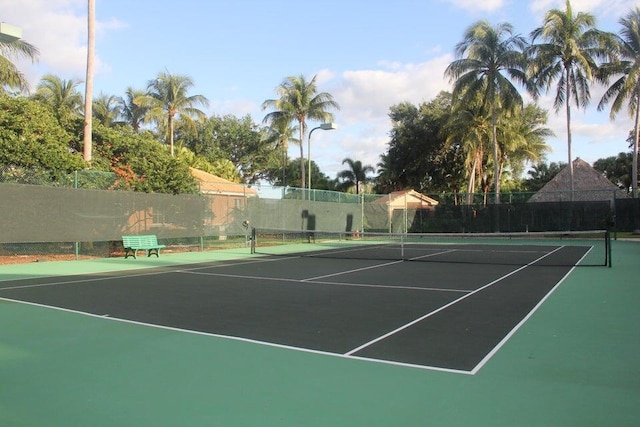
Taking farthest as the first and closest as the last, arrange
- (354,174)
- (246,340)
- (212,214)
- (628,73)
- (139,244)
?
1. (354,174)
2. (628,73)
3. (212,214)
4. (139,244)
5. (246,340)

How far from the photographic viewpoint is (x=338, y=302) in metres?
8.60

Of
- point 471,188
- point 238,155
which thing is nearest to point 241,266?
point 471,188

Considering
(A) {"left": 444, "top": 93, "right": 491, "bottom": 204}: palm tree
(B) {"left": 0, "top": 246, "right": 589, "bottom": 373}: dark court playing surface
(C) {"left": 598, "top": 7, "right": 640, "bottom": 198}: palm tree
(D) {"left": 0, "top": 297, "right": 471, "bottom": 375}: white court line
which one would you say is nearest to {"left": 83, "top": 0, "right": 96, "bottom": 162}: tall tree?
(B) {"left": 0, "top": 246, "right": 589, "bottom": 373}: dark court playing surface

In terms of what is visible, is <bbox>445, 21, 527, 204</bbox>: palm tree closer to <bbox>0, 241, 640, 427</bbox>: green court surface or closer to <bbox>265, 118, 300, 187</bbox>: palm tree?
<bbox>265, 118, 300, 187</bbox>: palm tree

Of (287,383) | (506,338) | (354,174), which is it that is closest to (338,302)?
(506,338)

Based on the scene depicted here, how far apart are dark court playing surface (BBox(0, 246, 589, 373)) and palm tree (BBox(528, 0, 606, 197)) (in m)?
22.1

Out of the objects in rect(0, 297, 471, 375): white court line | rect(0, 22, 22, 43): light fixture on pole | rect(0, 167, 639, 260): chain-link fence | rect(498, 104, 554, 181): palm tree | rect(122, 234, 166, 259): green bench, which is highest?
rect(498, 104, 554, 181): palm tree

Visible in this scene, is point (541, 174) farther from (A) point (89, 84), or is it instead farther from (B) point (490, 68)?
(A) point (89, 84)

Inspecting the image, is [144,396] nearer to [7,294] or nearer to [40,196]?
[7,294]

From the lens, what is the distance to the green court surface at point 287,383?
3643mm

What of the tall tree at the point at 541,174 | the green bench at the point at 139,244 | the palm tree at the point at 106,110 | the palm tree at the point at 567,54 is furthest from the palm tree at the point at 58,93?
the tall tree at the point at 541,174

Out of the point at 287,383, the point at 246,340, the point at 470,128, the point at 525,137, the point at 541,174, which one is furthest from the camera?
the point at 541,174

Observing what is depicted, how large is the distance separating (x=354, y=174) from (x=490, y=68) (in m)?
23.8

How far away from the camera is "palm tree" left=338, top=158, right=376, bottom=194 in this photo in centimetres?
5519
